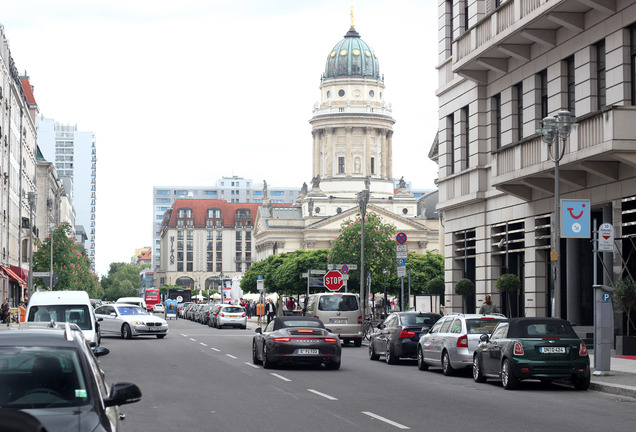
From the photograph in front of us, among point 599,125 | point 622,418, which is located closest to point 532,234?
point 599,125

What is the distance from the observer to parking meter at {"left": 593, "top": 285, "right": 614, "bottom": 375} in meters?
21.8

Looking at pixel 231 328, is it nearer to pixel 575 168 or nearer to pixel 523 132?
pixel 523 132

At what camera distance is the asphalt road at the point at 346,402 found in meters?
13.6

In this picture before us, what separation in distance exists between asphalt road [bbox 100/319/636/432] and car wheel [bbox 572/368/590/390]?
316 millimetres

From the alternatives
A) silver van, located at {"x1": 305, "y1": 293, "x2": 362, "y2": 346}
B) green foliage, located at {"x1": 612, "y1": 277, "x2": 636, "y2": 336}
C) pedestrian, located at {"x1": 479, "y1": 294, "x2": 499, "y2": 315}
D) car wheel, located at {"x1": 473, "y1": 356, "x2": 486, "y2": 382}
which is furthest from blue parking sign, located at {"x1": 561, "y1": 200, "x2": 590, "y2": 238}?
silver van, located at {"x1": 305, "y1": 293, "x2": 362, "y2": 346}

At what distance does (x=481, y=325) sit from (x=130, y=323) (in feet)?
77.5

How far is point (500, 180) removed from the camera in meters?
32.4

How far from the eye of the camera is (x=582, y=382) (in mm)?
19797

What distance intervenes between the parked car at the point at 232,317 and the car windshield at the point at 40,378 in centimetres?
5575

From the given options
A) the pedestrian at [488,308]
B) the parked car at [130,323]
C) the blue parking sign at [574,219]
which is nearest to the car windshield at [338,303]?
the pedestrian at [488,308]

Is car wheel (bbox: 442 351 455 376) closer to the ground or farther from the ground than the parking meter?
closer to the ground

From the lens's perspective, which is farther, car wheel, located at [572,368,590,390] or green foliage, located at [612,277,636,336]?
green foliage, located at [612,277,636,336]

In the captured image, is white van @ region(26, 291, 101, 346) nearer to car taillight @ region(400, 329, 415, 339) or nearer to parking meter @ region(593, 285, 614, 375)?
car taillight @ region(400, 329, 415, 339)

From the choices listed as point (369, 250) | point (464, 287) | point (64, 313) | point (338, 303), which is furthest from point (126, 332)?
point (369, 250)
